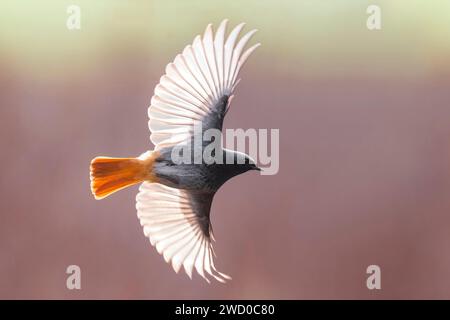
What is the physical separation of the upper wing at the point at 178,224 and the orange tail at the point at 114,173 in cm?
16

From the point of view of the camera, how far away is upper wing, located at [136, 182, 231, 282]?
5.18ft

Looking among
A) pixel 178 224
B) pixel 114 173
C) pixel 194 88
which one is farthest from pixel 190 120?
pixel 178 224

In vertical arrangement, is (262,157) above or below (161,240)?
above

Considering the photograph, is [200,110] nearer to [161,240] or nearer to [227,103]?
[227,103]

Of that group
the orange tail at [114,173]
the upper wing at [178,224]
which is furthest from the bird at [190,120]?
the upper wing at [178,224]

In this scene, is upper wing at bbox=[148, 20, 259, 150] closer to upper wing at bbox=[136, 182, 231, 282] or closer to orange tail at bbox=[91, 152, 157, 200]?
orange tail at bbox=[91, 152, 157, 200]

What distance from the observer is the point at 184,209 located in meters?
1.63

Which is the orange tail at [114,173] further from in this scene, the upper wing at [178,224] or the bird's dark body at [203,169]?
the upper wing at [178,224]

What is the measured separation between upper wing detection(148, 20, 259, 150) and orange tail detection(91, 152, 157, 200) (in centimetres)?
6

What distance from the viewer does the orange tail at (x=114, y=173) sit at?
1.39 metres

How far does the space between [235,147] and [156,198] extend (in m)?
0.27

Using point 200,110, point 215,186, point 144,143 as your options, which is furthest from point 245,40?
point 144,143

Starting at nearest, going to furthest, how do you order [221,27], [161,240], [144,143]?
[221,27] → [161,240] → [144,143]

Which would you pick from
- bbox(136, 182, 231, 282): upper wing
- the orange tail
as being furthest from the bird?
bbox(136, 182, 231, 282): upper wing
